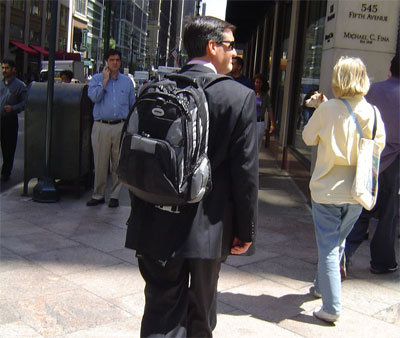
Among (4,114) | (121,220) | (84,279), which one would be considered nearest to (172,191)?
(84,279)

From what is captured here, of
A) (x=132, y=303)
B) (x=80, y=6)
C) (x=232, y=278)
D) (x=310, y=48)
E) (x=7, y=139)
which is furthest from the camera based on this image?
(x=80, y=6)

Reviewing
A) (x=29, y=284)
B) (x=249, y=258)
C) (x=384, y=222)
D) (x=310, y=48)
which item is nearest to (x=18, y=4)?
(x=310, y=48)

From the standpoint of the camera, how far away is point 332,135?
12.3 feet

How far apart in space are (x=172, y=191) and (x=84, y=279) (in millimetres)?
2375

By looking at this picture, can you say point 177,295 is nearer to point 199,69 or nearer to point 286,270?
point 199,69

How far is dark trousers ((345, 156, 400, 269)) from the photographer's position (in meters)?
4.86

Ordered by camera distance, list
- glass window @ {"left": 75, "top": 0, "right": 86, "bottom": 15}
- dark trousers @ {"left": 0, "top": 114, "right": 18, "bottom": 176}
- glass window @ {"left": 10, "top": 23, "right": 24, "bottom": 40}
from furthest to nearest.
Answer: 1. glass window @ {"left": 75, "top": 0, "right": 86, "bottom": 15}
2. glass window @ {"left": 10, "top": 23, "right": 24, "bottom": 40}
3. dark trousers @ {"left": 0, "top": 114, "right": 18, "bottom": 176}

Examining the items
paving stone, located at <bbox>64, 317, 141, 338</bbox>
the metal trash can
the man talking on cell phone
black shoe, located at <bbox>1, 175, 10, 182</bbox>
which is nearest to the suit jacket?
paving stone, located at <bbox>64, 317, 141, 338</bbox>

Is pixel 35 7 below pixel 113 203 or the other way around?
the other way around

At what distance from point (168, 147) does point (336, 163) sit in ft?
5.60

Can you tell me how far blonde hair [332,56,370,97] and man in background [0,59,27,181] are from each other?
242 inches

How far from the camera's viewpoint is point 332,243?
3850 mm

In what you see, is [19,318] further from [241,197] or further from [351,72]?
[351,72]

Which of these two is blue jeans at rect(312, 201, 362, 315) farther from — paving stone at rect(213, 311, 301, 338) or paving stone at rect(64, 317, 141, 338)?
paving stone at rect(64, 317, 141, 338)
